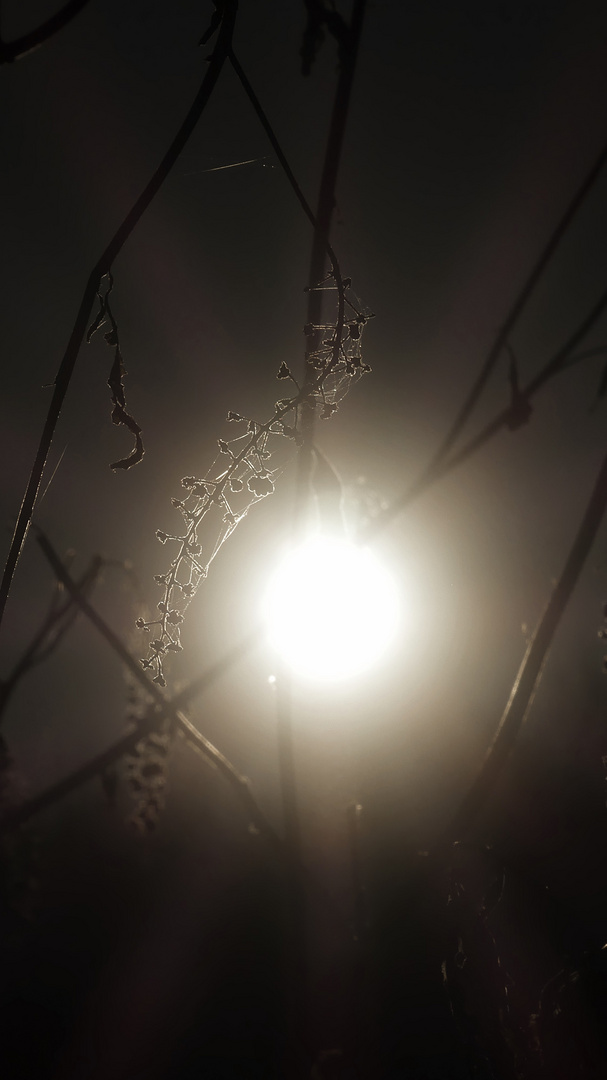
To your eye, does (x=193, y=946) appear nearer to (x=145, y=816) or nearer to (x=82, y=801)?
(x=145, y=816)

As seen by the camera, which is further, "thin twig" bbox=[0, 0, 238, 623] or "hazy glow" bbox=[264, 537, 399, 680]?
"hazy glow" bbox=[264, 537, 399, 680]

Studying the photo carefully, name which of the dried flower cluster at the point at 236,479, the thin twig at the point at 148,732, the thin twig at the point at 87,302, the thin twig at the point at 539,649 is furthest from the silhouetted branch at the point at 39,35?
the thin twig at the point at 539,649

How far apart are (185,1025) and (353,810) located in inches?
9.7

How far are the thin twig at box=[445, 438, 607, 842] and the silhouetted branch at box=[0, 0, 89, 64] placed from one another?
484 millimetres

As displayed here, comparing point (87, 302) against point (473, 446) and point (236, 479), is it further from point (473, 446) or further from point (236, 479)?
point (473, 446)

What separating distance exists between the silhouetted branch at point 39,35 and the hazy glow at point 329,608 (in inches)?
15.0

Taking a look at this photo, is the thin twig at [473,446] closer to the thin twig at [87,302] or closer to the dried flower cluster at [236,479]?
the dried flower cluster at [236,479]

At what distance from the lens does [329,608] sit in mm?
577

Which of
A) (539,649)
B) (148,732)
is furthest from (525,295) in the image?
(148,732)

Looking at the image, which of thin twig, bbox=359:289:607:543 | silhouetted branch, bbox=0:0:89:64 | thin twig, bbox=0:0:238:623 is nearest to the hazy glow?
thin twig, bbox=359:289:607:543

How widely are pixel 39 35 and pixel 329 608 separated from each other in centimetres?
49

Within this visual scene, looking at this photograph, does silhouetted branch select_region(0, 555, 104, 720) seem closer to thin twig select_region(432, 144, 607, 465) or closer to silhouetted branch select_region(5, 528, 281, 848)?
silhouetted branch select_region(5, 528, 281, 848)

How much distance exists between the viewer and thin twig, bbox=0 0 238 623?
15.9 inches

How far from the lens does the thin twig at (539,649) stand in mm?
436
